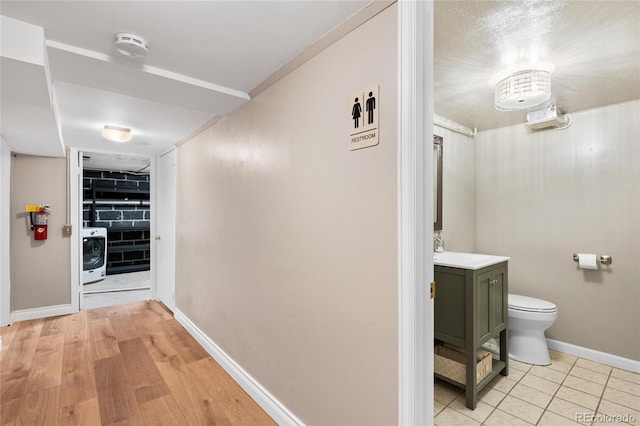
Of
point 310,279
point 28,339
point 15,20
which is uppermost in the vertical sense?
point 15,20

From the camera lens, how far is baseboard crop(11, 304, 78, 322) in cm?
349

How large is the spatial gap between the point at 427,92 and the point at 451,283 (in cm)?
138

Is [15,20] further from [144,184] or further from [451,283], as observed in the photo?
[144,184]

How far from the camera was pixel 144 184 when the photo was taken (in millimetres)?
6770

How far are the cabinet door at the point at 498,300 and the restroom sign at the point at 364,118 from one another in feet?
5.10

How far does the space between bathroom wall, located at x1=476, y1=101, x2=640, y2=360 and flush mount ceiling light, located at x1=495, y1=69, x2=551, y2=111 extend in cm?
114

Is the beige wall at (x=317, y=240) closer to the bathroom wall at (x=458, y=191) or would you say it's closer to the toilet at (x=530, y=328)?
the bathroom wall at (x=458, y=191)

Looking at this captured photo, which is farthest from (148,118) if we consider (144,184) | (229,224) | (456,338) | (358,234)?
(144,184)

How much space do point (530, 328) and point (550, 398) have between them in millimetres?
584

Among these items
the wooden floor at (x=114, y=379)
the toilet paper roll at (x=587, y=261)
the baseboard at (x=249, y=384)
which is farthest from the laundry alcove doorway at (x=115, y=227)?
the toilet paper roll at (x=587, y=261)

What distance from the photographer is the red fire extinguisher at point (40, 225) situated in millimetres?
3544

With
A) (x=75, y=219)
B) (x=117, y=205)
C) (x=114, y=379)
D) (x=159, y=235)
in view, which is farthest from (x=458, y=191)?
(x=117, y=205)

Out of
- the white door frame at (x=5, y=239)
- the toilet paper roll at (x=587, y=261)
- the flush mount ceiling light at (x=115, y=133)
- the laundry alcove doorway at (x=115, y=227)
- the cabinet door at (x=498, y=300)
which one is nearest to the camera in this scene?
A: the cabinet door at (x=498, y=300)

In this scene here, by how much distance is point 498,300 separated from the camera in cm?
223
